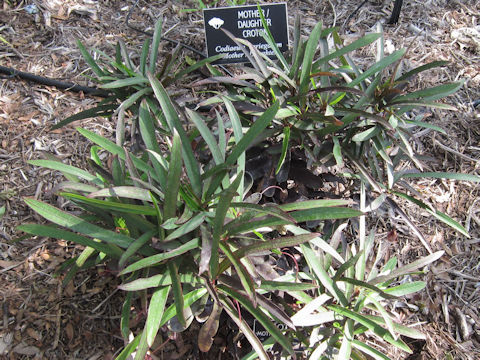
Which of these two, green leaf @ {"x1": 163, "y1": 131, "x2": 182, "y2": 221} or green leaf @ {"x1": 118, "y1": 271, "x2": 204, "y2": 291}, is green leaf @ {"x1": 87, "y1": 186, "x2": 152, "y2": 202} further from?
green leaf @ {"x1": 118, "y1": 271, "x2": 204, "y2": 291}

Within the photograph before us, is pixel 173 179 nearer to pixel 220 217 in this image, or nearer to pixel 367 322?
pixel 220 217

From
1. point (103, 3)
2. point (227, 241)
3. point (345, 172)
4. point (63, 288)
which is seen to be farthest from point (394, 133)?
point (103, 3)

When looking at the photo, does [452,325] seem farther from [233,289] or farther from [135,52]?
[135,52]

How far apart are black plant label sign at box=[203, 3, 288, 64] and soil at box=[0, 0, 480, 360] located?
0.34m

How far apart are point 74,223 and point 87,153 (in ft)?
2.84

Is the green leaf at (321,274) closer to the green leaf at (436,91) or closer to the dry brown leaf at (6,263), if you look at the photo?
the green leaf at (436,91)

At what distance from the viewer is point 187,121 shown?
1.52 meters

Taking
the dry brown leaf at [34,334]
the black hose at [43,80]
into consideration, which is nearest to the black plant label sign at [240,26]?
the black hose at [43,80]

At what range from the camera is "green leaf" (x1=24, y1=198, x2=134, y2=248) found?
1.11m

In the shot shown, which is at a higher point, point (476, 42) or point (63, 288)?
point (476, 42)

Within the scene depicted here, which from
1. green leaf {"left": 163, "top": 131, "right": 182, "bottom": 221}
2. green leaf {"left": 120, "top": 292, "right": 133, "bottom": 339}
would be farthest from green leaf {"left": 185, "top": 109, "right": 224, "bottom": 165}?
green leaf {"left": 120, "top": 292, "right": 133, "bottom": 339}

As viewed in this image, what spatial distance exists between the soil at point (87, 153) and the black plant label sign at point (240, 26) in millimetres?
338

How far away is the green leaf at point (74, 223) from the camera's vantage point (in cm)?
111

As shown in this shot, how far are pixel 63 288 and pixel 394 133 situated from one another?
1.31 meters
